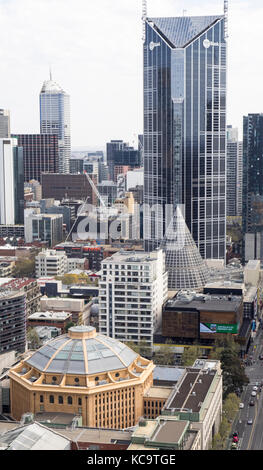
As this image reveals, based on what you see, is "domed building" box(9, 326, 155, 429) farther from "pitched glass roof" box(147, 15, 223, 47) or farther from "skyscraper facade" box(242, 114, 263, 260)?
"skyscraper facade" box(242, 114, 263, 260)

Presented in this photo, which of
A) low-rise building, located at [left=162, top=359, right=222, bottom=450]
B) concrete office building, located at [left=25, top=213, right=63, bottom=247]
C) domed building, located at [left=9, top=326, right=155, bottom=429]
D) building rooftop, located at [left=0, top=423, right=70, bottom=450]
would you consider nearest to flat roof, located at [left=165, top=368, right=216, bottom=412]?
low-rise building, located at [left=162, top=359, right=222, bottom=450]

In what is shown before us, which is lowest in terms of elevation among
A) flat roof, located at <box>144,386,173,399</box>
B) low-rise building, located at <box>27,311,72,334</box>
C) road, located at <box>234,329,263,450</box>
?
road, located at <box>234,329,263,450</box>

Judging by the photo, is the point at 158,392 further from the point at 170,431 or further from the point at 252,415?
the point at 170,431

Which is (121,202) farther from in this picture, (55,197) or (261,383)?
(261,383)

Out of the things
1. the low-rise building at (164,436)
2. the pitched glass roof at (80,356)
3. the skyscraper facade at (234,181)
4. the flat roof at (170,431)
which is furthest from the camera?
the skyscraper facade at (234,181)

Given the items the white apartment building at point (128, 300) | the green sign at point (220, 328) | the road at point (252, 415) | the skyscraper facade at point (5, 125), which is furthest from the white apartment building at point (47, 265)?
the skyscraper facade at point (5, 125)

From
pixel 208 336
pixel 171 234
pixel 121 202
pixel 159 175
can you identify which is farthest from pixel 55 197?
pixel 208 336

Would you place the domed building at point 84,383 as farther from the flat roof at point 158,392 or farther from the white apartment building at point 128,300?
the white apartment building at point 128,300

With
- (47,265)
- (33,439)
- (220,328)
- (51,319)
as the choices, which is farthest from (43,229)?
(33,439)
